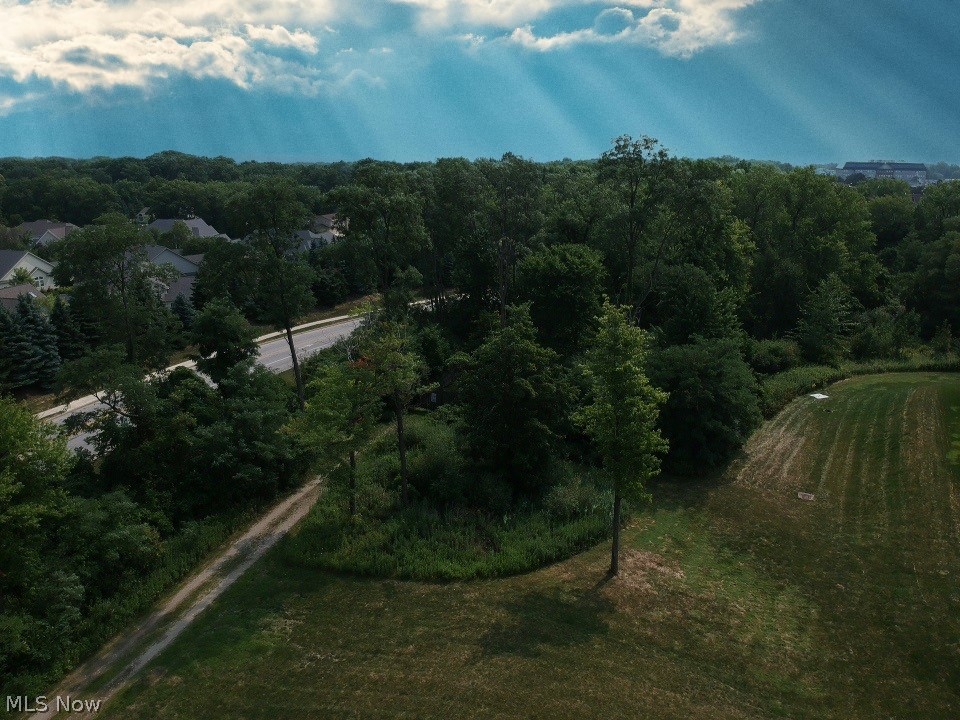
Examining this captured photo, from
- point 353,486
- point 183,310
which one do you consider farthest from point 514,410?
point 183,310

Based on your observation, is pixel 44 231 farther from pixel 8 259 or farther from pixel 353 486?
pixel 353 486

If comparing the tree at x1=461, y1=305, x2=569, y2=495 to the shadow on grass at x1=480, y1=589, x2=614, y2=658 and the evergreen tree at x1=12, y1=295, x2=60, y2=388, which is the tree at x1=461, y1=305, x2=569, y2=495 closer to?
the shadow on grass at x1=480, y1=589, x2=614, y2=658

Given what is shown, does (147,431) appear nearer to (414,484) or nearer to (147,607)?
(147,607)

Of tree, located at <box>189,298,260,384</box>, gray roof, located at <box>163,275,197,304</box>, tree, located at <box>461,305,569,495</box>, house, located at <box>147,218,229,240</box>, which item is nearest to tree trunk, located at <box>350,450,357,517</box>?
tree, located at <box>461,305,569,495</box>

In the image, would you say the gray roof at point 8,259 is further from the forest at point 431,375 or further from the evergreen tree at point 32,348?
the evergreen tree at point 32,348

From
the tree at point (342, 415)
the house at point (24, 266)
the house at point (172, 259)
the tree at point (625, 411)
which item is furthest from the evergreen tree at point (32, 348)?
the tree at point (625, 411)
